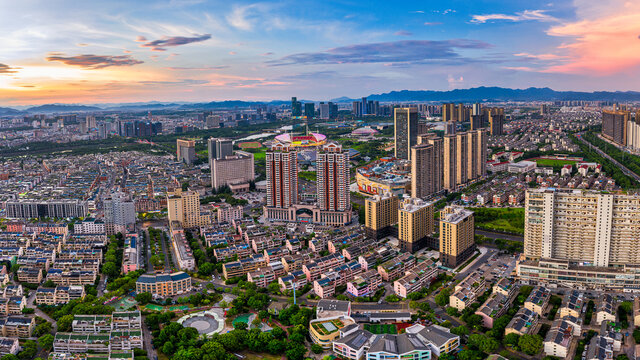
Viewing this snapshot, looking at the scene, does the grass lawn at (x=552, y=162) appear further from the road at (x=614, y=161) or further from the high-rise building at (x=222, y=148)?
the high-rise building at (x=222, y=148)

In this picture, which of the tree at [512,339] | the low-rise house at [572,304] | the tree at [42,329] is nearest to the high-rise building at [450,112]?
the low-rise house at [572,304]

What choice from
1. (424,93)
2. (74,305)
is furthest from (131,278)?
(424,93)

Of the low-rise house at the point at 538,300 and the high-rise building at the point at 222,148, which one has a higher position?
the high-rise building at the point at 222,148

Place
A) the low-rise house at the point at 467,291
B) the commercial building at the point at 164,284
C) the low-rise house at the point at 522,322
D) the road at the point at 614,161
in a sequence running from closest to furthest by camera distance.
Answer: the low-rise house at the point at 522,322
the low-rise house at the point at 467,291
the commercial building at the point at 164,284
the road at the point at 614,161

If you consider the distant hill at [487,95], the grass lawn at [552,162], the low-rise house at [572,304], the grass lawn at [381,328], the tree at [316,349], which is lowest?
the tree at [316,349]

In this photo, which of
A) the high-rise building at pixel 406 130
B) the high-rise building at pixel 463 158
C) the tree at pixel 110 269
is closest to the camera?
the tree at pixel 110 269

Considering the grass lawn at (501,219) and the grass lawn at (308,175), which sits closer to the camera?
the grass lawn at (501,219)

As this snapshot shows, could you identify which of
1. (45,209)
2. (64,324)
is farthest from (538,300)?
(45,209)

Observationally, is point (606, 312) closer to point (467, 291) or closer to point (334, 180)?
point (467, 291)

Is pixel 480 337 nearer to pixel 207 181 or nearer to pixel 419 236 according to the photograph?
pixel 419 236
